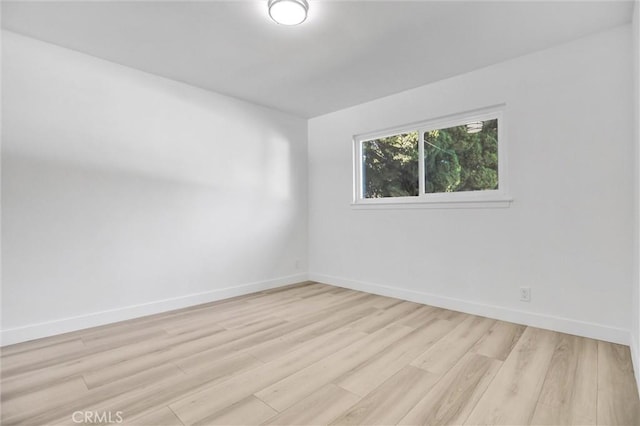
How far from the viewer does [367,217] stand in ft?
12.7

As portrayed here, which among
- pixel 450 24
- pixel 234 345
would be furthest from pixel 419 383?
pixel 450 24

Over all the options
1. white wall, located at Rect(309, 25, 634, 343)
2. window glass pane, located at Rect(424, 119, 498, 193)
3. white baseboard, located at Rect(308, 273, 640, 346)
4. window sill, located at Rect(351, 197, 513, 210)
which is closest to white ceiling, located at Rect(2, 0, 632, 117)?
white wall, located at Rect(309, 25, 634, 343)

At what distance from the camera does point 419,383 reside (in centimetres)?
178

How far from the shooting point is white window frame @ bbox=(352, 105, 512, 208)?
2879 mm

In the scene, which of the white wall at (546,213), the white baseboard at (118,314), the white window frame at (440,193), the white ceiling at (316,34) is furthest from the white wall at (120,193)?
the white wall at (546,213)

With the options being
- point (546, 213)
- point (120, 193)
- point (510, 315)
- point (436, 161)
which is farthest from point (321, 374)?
point (436, 161)

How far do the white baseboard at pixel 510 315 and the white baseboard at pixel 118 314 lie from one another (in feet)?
4.82

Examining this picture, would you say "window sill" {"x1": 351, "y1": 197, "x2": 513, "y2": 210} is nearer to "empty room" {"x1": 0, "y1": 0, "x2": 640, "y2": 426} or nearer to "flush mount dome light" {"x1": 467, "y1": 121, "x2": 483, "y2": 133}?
"empty room" {"x1": 0, "y1": 0, "x2": 640, "y2": 426}

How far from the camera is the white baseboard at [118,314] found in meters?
2.39

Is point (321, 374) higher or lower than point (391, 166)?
lower

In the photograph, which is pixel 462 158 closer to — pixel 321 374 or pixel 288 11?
pixel 288 11

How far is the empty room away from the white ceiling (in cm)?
2

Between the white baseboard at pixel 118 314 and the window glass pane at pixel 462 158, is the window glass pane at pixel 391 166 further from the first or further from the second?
the white baseboard at pixel 118 314

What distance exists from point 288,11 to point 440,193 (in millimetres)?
2270
